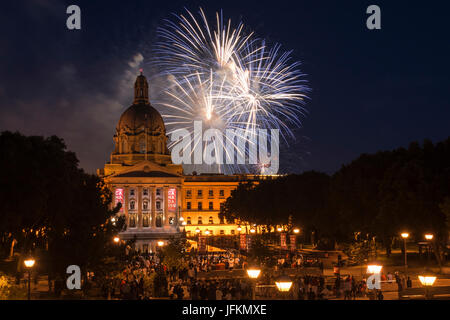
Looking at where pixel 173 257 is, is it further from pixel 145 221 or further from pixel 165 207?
pixel 165 207

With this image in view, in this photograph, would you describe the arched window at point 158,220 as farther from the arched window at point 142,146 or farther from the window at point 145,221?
the arched window at point 142,146

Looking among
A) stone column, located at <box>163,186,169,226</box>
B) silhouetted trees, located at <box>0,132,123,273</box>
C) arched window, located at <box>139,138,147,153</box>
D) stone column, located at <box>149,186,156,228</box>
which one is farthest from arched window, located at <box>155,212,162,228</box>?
silhouetted trees, located at <box>0,132,123,273</box>

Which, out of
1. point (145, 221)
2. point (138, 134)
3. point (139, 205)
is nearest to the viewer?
point (145, 221)

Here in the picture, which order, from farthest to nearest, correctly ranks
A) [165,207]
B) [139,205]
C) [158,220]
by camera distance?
[165,207]
[139,205]
[158,220]

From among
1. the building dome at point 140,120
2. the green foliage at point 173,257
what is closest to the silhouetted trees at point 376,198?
the green foliage at point 173,257

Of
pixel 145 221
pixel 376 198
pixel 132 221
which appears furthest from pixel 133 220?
pixel 376 198

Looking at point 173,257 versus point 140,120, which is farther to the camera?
point 140,120

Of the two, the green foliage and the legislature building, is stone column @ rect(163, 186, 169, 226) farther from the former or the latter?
the green foliage
